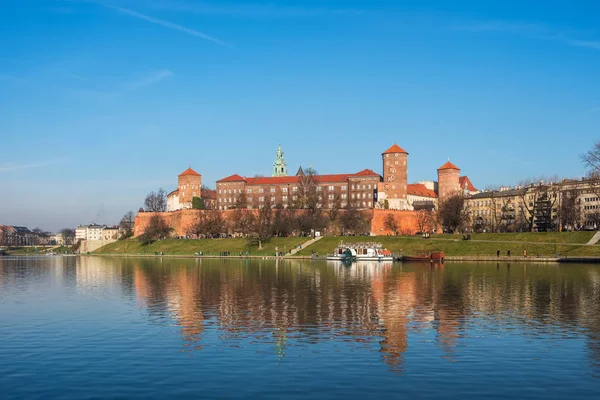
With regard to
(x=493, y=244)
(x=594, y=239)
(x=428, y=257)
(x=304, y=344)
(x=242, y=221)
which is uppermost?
(x=242, y=221)

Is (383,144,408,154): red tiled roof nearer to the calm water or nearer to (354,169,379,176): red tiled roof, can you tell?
(354,169,379,176): red tiled roof

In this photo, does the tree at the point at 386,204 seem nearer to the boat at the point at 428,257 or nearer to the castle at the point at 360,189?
the castle at the point at 360,189

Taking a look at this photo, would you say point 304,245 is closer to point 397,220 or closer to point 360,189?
point 397,220


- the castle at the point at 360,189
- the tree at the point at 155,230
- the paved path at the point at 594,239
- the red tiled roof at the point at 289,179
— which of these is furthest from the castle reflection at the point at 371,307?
the red tiled roof at the point at 289,179

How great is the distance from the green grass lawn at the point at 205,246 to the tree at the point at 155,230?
66.0 inches

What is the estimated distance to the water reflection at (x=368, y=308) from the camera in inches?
828

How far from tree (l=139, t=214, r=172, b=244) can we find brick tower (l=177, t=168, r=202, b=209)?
12.2m

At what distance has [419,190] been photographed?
14750cm

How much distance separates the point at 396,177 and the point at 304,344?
11174 centimetres

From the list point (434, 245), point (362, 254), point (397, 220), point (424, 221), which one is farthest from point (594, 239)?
point (397, 220)

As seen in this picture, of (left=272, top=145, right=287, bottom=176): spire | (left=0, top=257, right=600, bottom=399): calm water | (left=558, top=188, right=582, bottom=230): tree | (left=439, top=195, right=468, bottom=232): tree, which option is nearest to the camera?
(left=0, top=257, right=600, bottom=399): calm water

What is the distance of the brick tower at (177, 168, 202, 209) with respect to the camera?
142m

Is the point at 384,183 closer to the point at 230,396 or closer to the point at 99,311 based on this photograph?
the point at 99,311

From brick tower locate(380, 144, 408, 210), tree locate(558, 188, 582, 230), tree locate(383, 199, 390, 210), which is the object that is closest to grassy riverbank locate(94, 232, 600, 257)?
tree locate(558, 188, 582, 230)
